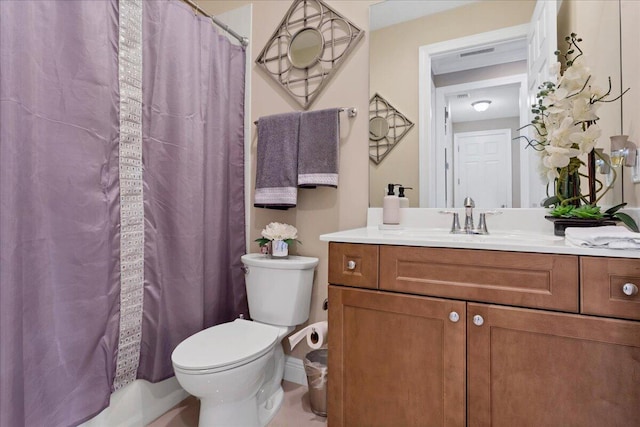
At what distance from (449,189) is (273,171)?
90cm

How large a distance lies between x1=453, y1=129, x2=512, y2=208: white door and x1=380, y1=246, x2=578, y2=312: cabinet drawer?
1.86 feet

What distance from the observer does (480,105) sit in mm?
1467

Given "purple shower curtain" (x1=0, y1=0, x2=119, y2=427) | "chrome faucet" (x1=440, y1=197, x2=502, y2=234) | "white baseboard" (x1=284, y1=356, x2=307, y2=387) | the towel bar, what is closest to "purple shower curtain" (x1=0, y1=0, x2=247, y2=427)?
"purple shower curtain" (x1=0, y1=0, x2=119, y2=427)

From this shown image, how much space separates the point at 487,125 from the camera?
1.46 m

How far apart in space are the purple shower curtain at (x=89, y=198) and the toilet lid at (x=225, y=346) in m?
0.22

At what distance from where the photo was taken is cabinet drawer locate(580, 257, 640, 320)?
2.64 ft

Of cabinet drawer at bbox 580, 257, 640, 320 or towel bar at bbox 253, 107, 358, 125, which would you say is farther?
towel bar at bbox 253, 107, 358, 125

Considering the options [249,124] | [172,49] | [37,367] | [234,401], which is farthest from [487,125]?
[37,367]

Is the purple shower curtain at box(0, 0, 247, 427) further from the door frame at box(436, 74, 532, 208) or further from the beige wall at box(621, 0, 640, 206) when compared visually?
the beige wall at box(621, 0, 640, 206)

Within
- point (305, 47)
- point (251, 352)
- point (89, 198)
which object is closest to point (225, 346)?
point (251, 352)

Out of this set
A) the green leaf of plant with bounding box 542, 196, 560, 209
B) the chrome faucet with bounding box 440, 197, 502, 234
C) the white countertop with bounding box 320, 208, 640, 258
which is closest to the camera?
the white countertop with bounding box 320, 208, 640, 258

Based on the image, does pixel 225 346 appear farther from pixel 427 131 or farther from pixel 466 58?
pixel 466 58

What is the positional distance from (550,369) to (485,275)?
11.4 inches

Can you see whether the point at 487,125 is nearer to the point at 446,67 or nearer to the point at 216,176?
the point at 446,67
